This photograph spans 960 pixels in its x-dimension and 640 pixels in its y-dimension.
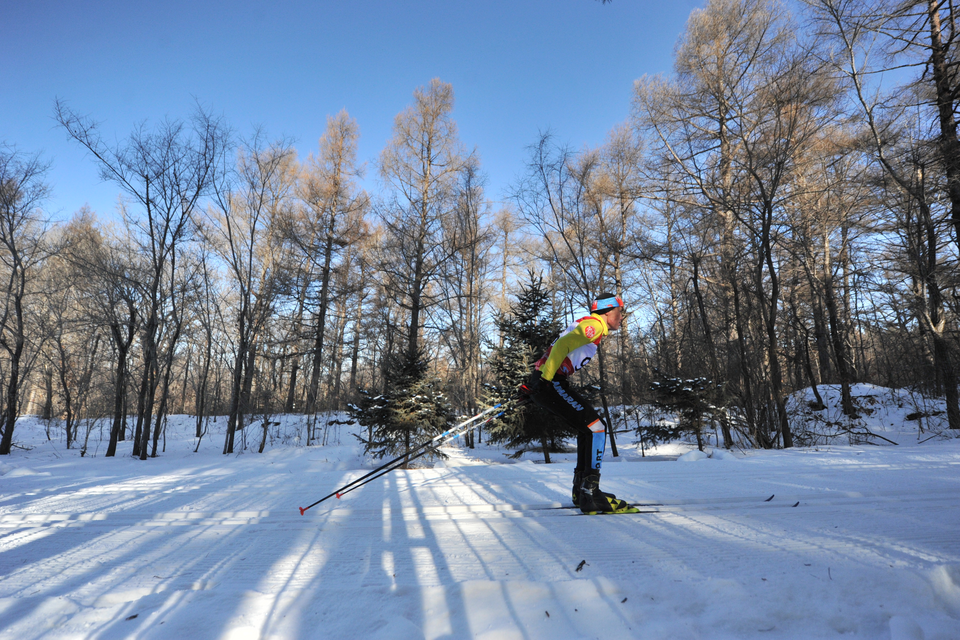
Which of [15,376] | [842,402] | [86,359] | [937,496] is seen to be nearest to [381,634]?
[937,496]

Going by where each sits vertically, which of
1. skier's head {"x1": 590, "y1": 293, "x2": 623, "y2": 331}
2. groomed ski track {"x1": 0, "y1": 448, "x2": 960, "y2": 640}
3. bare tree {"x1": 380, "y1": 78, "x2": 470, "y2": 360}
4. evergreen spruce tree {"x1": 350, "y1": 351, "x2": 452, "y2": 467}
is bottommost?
groomed ski track {"x1": 0, "y1": 448, "x2": 960, "y2": 640}

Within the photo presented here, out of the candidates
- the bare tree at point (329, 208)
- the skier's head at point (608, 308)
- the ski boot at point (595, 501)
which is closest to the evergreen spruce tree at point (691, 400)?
the skier's head at point (608, 308)

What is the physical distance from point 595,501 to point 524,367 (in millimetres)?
6199

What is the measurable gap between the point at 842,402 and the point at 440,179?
15269 millimetres

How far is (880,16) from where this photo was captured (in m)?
7.81

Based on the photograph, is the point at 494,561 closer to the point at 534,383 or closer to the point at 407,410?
the point at 534,383

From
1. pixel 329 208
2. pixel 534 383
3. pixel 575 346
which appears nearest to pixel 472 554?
pixel 534 383

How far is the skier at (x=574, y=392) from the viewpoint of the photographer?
348cm

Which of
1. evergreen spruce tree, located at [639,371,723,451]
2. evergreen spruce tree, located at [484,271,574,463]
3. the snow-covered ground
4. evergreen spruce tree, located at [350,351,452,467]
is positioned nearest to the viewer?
the snow-covered ground

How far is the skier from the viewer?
11.4 ft

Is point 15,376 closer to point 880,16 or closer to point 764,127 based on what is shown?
point 764,127

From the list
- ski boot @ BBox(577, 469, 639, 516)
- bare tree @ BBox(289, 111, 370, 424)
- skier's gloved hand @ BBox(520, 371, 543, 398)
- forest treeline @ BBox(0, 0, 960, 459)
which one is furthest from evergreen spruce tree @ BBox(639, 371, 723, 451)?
bare tree @ BBox(289, 111, 370, 424)

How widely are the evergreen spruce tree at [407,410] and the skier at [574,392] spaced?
16.6ft

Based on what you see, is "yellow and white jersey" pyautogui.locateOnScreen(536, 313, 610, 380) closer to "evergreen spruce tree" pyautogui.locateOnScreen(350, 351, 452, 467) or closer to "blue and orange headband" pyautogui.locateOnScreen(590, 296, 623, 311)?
"blue and orange headband" pyautogui.locateOnScreen(590, 296, 623, 311)
